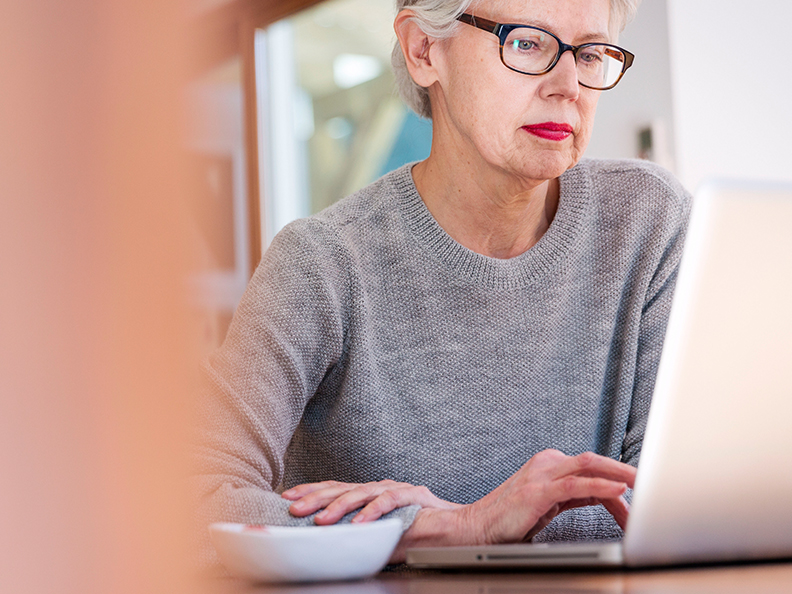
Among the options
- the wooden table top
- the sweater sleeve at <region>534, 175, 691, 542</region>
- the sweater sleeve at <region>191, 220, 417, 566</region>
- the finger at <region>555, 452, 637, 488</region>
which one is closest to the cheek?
the sweater sleeve at <region>534, 175, 691, 542</region>

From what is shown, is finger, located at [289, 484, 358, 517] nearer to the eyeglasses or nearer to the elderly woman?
the elderly woman

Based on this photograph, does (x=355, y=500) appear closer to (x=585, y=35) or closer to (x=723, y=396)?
(x=723, y=396)

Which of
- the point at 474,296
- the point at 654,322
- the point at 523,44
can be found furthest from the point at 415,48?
the point at 654,322

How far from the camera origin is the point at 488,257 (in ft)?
4.23

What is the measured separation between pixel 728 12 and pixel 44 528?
2.91m

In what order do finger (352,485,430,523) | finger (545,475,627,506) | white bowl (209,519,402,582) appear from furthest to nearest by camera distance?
finger (352,485,430,523)
finger (545,475,627,506)
white bowl (209,519,402,582)

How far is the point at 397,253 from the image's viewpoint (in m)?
1.26

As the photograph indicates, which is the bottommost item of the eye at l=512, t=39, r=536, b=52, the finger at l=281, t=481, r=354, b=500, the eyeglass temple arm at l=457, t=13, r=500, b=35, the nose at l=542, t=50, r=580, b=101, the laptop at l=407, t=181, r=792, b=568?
the finger at l=281, t=481, r=354, b=500

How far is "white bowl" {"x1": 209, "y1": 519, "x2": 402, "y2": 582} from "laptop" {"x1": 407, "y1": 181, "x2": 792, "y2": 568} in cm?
19

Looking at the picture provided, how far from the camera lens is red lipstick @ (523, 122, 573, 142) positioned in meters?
1.21

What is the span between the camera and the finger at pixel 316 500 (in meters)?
0.88

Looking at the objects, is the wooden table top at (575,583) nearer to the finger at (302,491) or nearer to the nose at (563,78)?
the finger at (302,491)

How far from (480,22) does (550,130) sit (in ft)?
0.65

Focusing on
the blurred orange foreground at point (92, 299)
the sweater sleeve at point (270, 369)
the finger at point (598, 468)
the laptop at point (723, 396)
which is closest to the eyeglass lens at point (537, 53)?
the sweater sleeve at point (270, 369)
